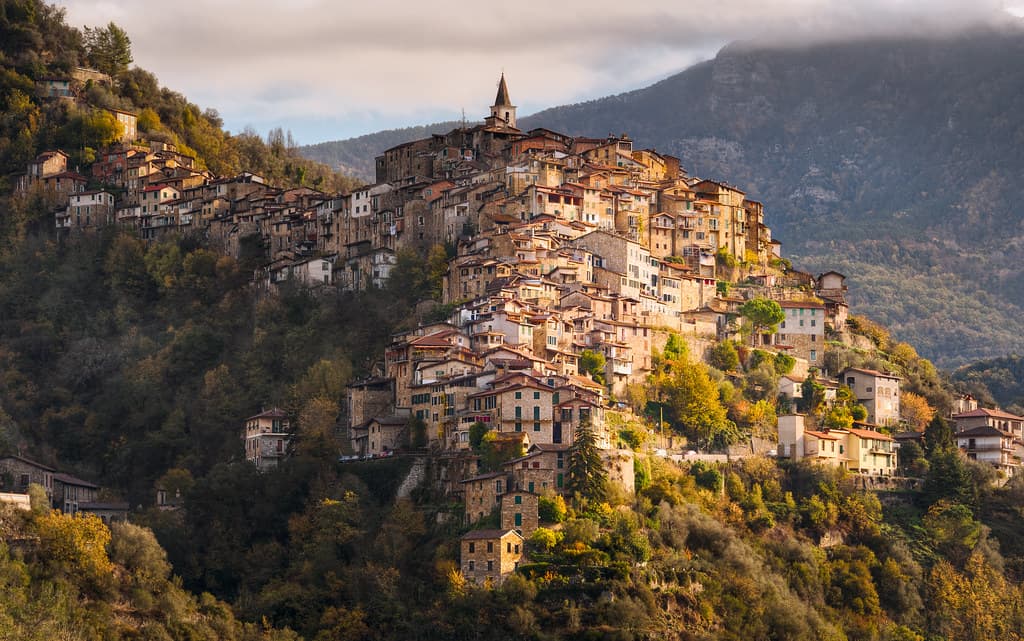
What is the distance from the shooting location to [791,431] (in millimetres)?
83375

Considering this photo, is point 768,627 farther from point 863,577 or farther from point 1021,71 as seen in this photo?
point 1021,71

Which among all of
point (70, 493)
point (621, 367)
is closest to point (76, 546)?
point (70, 493)

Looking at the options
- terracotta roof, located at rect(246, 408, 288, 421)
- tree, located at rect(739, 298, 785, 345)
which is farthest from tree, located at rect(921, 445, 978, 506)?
terracotta roof, located at rect(246, 408, 288, 421)

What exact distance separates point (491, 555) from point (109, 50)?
70248mm

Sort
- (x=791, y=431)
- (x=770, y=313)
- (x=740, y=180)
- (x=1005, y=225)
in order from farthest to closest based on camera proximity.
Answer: (x=740, y=180) < (x=1005, y=225) < (x=770, y=313) < (x=791, y=431)

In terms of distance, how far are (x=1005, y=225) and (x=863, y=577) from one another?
110 metres

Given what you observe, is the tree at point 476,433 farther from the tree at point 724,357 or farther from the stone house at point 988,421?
the stone house at point 988,421

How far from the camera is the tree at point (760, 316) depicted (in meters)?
90.9

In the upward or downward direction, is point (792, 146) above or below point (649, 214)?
above

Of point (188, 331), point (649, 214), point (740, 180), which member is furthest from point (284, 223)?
point (740, 180)

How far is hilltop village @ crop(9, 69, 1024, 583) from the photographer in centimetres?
7206

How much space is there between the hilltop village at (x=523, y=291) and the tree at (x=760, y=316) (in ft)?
0.50

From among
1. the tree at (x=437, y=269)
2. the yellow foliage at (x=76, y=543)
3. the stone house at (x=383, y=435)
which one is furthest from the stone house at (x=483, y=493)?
the tree at (x=437, y=269)

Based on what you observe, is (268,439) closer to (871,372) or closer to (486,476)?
(486,476)
